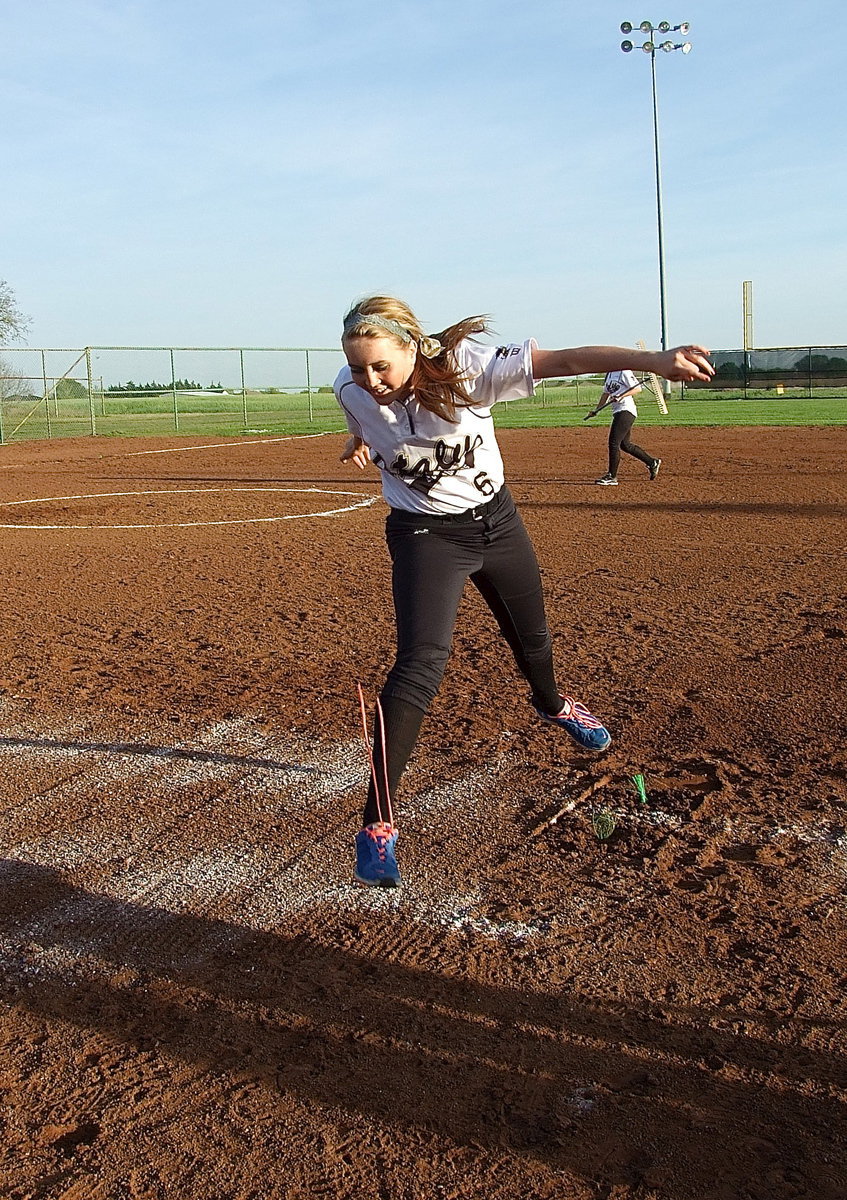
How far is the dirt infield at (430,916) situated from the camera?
8.32 feet

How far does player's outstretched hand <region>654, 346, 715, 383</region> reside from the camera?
3.64m

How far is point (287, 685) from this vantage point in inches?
247

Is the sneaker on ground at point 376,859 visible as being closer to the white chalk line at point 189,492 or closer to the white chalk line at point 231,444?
the white chalk line at point 189,492

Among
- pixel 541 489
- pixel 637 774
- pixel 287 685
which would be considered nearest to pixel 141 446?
pixel 541 489

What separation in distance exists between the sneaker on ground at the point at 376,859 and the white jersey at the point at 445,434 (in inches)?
45.9

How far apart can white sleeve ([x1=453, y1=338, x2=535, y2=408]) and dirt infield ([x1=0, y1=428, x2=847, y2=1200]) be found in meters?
1.62

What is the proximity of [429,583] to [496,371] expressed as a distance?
0.77m

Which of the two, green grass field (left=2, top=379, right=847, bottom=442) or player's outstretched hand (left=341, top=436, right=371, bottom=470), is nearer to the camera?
player's outstretched hand (left=341, top=436, right=371, bottom=470)

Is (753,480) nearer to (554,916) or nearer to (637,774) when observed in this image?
(637,774)

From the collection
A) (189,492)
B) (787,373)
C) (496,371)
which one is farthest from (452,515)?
(787,373)

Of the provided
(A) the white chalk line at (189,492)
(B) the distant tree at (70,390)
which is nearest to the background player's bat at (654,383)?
(A) the white chalk line at (189,492)

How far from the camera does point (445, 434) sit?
156 inches

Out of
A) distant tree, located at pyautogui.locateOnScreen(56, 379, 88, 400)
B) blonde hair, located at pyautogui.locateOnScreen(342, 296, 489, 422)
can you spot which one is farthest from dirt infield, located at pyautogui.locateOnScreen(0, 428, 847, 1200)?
distant tree, located at pyautogui.locateOnScreen(56, 379, 88, 400)

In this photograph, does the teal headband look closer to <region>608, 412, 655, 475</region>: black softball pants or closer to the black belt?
the black belt
